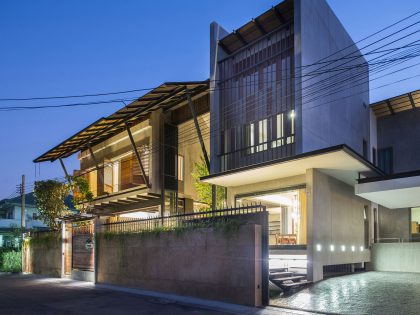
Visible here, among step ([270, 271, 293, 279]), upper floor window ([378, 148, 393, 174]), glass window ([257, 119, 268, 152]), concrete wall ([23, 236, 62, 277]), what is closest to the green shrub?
concrete wall ([23, 236, 62, 277])

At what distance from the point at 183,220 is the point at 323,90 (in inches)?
300

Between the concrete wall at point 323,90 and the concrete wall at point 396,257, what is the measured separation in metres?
4.92

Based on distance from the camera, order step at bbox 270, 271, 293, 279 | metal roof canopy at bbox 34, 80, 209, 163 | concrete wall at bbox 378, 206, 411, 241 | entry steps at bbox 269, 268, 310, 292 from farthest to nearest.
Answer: concrete wall at bbox 378, 206, 411, 241, metal roof canopy at bbox 34, 80, 209, 163, step at bbox 270, 271, 293, 279, entry steps at bbox 269, 268, 310, 292

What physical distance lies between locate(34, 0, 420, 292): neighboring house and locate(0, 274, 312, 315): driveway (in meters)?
4.94

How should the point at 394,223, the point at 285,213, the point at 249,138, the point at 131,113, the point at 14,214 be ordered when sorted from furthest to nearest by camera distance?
the point at 14,214
the point at 285,213
the point at 131,113
the point at 394,223
the point at 249,138

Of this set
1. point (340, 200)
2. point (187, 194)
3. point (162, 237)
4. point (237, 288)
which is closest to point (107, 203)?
point (187, 194)

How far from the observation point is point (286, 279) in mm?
13367

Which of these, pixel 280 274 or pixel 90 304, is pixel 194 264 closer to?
pixel 280 274

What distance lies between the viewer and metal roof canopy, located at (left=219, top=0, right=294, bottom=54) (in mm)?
16969

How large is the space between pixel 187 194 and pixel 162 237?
10.6m

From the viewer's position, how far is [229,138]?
19.2 m

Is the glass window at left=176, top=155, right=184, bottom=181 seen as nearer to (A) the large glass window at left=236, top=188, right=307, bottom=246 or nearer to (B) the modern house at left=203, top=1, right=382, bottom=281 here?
(A) the large glass window at left=236, top=188, right=307, bottom=246

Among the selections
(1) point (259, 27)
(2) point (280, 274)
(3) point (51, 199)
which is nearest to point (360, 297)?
(2) point (280, 274)

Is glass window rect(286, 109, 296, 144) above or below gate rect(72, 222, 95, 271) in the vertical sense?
above
